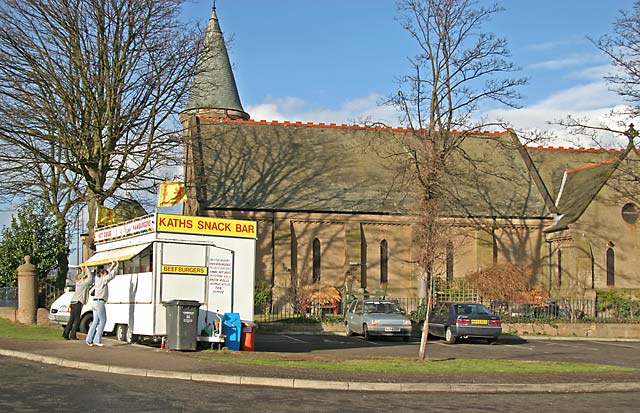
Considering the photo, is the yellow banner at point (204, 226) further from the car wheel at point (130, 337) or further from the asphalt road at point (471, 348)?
the asphalt road at point (471, 348)

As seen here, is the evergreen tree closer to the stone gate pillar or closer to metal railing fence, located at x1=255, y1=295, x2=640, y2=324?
the stone gate pillar

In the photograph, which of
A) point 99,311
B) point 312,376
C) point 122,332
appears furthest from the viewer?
point 122,332

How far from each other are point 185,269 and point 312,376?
6064 millimetres

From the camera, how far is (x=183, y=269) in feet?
63.8

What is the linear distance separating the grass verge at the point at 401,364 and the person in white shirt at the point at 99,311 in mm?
2822

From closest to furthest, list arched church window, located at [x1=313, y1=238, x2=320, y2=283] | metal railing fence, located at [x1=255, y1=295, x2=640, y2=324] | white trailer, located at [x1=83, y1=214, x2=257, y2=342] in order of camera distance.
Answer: white trailer, located at [x1=83, y1=214, x2=257, y2=342] < metal railing fence, located at [x1=255, y1=295, x2=640, y2=324] < arched church window, located at [x1=313, y1=238, x2=320, y2=283]

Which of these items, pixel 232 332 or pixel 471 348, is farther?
pixel 471 348

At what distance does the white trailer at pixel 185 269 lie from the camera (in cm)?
1919

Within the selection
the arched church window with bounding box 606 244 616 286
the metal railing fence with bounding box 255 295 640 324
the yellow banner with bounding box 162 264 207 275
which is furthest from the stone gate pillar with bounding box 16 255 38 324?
the arched church window with bounding box 606 244 616 286

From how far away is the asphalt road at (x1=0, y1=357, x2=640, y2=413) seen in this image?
11156 millimetres

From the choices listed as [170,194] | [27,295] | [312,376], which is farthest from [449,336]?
[27,295]

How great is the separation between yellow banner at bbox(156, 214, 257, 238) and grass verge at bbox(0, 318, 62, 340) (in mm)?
5285

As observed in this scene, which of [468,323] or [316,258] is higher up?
[316,258]

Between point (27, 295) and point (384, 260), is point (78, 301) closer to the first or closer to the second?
point (27, 295)
